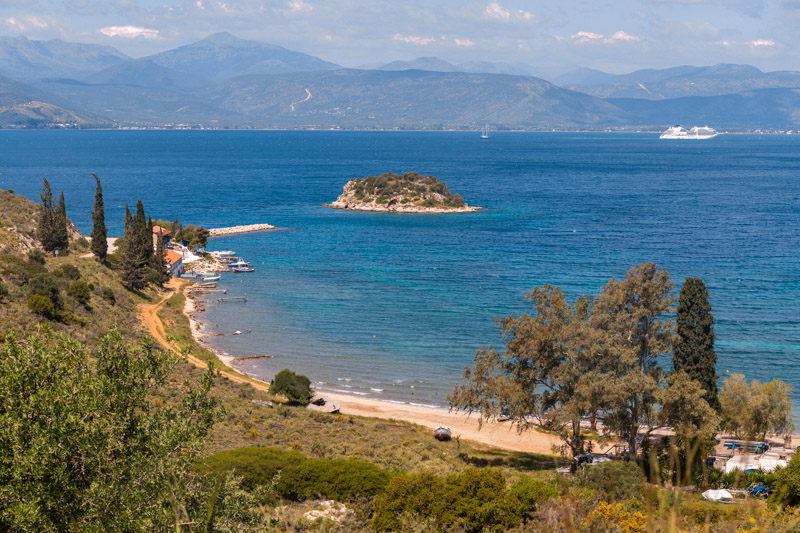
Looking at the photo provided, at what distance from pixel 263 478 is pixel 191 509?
33.1ft

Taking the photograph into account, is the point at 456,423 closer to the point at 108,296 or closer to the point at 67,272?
the point at 108,296

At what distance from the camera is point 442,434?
119 ft

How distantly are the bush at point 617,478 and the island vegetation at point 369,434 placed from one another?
0.36 ft

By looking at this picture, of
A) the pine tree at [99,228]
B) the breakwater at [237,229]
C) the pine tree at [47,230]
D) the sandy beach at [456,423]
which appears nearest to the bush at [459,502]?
the sandy beach at [456,423]

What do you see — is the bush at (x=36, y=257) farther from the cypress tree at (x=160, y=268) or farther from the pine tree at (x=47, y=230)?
the cypress tree at (x=160, y=268)

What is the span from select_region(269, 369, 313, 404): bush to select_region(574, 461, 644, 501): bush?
18.9 m

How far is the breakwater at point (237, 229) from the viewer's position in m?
106

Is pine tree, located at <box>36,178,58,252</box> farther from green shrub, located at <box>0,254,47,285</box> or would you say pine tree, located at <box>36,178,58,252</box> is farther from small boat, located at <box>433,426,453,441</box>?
small boat, located at <box>433,426,453,441</box>

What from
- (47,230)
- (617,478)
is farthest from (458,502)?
(47,230)

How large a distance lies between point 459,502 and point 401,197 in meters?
117

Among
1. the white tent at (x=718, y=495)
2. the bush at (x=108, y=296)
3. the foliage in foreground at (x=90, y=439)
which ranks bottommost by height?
the white tent at (x=718, y=495)

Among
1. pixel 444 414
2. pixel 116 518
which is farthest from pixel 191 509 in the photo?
pixel 444 414

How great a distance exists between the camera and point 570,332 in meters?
30.0

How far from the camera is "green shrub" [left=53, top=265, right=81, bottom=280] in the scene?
52.2 meters
